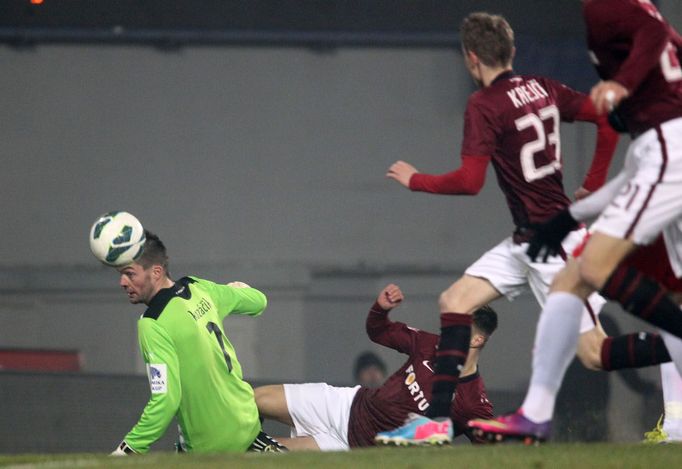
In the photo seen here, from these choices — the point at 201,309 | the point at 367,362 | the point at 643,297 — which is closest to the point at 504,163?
the point at 643,297

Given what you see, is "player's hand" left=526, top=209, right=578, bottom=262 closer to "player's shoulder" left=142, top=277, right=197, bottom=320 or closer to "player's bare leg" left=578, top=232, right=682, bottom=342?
"player's bare leg" left=578, top=232, right=682, bottom=342

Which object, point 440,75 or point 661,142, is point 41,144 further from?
point 661,142

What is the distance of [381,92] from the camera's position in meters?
14.7

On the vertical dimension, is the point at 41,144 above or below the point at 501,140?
below

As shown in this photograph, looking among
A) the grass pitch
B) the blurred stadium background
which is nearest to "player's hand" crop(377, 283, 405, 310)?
the grass pitch

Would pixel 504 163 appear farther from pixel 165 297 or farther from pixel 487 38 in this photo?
pixel 165 297

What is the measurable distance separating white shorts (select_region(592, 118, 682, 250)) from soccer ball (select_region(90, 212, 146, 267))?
2796 millimetres

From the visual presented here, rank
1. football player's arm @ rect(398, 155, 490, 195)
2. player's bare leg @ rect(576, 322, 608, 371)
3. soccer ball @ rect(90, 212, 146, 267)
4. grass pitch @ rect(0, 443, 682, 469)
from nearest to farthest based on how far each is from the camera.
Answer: grass pitch @ rect(0, 443, 682, 469) < football player's arm @ rect(398, 155, 490, 195) < player's bare leg @ rect(576, 322, 608, 371) < soccer ball @ rect(90, 212, 146, 267)

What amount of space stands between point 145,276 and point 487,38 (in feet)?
7.33

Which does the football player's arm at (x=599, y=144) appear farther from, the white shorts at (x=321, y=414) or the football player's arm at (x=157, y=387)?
the white shorts at (x=321, y=414)

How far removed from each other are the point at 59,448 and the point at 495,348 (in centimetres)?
479

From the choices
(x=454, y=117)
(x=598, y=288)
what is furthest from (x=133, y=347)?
(x=598, y=288)

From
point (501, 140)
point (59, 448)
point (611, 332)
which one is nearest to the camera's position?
point (501, 140)

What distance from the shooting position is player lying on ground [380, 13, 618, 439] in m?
6.56
